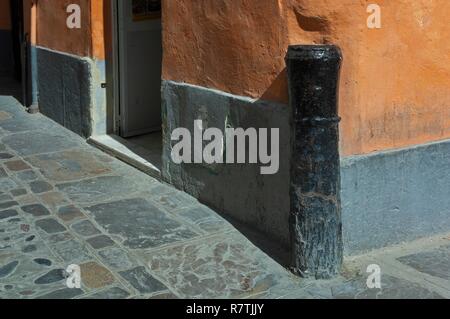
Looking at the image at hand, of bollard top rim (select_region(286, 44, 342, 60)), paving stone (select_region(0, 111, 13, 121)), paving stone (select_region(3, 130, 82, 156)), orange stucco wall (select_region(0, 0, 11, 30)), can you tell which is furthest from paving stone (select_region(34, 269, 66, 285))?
orange stucco wall (select_region(0, 0, 11, 30))

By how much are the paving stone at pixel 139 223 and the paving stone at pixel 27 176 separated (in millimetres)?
1009

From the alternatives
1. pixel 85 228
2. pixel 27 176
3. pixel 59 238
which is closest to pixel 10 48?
pixel 27 176

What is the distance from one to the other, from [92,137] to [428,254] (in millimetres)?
4060

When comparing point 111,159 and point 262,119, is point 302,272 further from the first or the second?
point 111,159

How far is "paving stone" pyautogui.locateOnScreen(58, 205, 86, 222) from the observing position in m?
5.21

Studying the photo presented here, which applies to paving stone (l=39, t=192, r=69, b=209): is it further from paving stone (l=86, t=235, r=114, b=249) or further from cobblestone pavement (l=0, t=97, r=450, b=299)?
paving stone (l=86, t=235, r=114, b=249)

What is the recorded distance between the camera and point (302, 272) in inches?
167

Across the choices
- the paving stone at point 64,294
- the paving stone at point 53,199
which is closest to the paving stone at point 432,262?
the paving stone at point 64,294

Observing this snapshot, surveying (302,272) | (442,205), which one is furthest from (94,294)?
(442,205)

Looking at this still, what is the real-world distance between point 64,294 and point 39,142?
12.1 ft

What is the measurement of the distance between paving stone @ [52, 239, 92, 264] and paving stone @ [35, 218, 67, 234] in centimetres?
24

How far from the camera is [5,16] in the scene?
40.2 ft

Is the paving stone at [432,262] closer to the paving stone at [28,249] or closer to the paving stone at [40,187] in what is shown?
the paving stone at [28,249]
